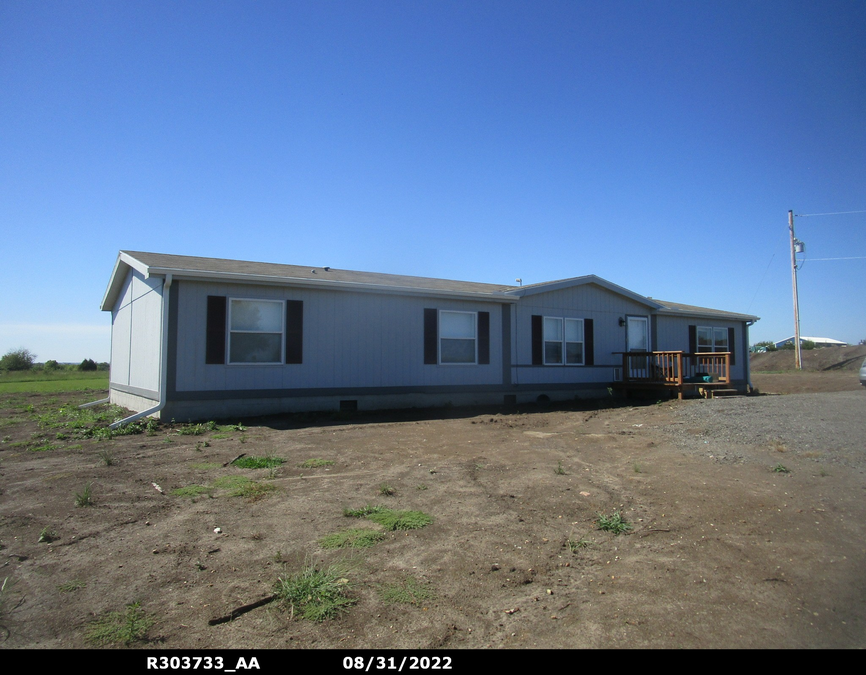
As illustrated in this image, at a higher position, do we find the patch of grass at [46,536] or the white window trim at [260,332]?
the white window trim at [260,332]

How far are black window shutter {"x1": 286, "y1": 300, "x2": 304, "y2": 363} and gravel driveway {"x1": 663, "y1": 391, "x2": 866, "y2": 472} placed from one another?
7453 mm

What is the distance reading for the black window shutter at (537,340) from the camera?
14719 mm

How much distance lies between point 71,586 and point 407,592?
6.82ft

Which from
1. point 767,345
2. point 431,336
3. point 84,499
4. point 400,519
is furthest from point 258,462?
point 767,345

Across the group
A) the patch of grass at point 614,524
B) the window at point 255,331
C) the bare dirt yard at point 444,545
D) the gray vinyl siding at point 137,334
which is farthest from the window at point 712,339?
the gray vinyl siding at point 137,334

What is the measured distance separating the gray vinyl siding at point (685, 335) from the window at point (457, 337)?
23.8 ft

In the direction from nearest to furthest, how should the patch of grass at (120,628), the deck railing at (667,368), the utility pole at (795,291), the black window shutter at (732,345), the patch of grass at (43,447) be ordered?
the patch of grass at (120,628) < the patch of grass at (43,447) < the deck railing at (667,368) < the black window shutter at (732,345) < the utility pole at (795,291)

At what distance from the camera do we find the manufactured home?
10477 mm

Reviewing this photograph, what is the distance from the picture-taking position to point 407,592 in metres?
3.15

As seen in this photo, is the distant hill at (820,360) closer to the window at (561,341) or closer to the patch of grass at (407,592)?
the window at (561,341)

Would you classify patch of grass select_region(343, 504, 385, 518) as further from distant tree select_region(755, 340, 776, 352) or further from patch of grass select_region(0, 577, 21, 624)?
distant tree select_region(755, 340, 776, 352)
